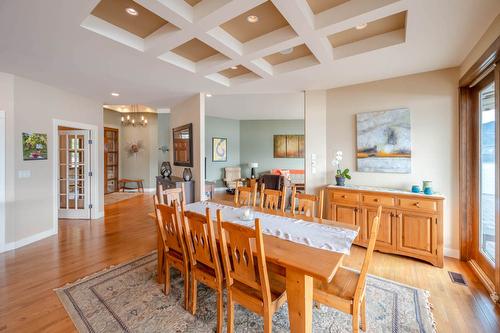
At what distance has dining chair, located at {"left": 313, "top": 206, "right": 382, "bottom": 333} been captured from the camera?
1452 millimetres

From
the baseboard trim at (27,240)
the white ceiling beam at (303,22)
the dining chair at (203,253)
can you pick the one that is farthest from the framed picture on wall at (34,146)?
the white ceiling beam at (303,22)

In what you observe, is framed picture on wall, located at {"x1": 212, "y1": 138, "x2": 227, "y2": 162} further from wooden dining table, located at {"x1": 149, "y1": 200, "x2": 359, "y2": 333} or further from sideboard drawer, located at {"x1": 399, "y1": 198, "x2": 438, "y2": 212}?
wooden dining table, located at {"x1": 149, "y1": 200, "x2": 359, "y2": 333}

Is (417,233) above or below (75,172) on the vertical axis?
below

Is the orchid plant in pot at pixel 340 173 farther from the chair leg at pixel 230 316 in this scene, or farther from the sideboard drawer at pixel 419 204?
the chair leg at pixel 230 316

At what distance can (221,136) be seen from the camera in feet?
28.4

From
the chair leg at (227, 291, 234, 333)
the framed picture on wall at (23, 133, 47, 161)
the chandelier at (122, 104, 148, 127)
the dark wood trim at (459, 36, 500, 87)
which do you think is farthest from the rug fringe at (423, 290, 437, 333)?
the chandelier at (122, 104, 148, 127)

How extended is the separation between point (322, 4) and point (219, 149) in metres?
6.86

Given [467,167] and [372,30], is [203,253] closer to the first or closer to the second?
[372,30]

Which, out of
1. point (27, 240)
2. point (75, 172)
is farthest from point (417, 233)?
point (75, 172)

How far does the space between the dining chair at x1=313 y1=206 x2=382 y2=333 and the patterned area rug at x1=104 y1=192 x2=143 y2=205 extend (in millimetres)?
6673

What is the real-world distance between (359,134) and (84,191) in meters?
5.66

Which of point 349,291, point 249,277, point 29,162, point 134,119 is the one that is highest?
point 134,119

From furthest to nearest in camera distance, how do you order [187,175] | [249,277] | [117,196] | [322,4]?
[117,196] → [187,175] → [322,4] → [249,277]

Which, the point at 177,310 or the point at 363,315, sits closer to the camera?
the point at 363,315
